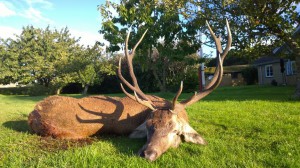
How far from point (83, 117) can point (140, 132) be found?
1167 millimetres

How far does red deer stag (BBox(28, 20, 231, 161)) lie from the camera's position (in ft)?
17.1

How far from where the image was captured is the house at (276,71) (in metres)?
28.3

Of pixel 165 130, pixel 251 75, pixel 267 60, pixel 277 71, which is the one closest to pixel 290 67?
pixel 277 71

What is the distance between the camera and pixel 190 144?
528cm

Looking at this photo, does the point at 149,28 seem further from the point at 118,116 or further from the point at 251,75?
the point at 251,75

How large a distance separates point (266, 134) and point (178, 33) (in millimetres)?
15807

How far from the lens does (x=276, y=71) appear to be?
31297mm

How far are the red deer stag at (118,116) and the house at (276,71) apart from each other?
24.6 meters

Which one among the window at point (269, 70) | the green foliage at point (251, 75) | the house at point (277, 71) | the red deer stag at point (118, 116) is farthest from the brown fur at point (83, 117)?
the green foliage at point (251, 75)

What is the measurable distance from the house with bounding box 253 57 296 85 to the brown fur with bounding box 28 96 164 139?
24701 millimetres

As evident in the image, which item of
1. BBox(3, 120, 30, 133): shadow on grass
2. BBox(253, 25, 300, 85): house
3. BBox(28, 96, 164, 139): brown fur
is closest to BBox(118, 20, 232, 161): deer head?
BBox(28, 96, 164, 139): brown fur

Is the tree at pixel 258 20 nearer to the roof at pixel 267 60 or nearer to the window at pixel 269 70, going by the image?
the roof at pixel 267 60

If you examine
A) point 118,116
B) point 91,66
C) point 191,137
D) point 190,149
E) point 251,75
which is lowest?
point 190,149

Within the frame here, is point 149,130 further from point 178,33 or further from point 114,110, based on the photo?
point 178,33
